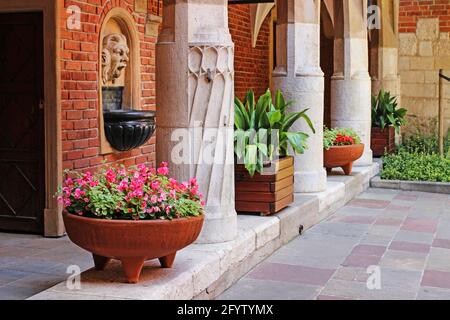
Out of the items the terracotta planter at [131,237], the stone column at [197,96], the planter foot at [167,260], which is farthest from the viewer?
the stone column at [197,96]

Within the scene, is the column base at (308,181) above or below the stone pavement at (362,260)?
above

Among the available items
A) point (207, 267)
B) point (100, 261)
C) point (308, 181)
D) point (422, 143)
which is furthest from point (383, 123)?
point (100, 261)

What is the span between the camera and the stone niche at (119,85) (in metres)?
6.86

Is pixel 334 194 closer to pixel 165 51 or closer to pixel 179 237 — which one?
pixel 165 51

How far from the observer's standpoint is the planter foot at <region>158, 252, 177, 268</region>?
13.4 ft

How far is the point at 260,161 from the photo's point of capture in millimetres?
5785

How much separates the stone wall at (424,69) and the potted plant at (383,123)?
2.68 metres

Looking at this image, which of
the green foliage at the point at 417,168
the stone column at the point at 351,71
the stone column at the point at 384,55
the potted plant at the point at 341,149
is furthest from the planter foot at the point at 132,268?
the stone column at the point at 384,55

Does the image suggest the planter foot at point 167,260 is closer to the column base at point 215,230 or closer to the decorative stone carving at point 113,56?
the column base at point 215,230

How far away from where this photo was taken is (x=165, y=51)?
4664 mm

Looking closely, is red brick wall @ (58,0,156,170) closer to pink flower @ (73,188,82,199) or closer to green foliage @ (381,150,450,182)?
pink flower @ (73,188,82,199)

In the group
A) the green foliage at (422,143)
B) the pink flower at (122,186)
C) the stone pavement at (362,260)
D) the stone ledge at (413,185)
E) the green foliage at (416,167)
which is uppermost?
the pink flower at (122,186)

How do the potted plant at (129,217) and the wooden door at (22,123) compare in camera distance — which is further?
A: the wooden door at (22,123)

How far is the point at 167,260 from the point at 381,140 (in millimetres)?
7675
